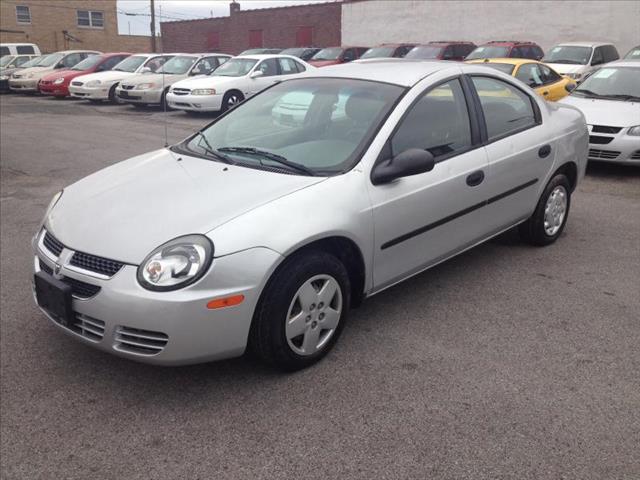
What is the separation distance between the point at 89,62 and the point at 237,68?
727 cm

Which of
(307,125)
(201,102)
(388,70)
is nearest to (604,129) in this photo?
(388,70)

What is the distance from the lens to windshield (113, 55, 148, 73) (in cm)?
1906

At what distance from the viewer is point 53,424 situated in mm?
2930

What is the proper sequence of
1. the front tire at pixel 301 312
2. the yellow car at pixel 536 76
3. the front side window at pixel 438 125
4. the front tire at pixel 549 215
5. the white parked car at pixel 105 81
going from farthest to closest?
1. the white parked car at pixel 105 81
2. the yellow car at pixel 536 76
3. the front tire at pixel 549 215
4. the front side window at pixel 438 125
5. the front tire at pixel 301 312

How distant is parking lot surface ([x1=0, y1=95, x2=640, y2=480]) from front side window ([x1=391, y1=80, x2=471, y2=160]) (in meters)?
1.05

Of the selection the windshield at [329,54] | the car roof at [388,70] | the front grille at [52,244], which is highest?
the car roof at [388,70]

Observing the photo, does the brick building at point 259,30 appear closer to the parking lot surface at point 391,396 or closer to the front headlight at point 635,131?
the front headlight at point 635,131

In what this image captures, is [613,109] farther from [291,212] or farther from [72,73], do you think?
[72,73]

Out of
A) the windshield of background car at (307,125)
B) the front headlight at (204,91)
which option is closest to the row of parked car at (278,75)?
the front headlight at (204,91)

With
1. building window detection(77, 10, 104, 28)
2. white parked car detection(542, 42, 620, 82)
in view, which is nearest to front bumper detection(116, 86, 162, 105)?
white parked car detection(542, 42, 620, 82)

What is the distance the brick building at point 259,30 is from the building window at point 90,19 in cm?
468

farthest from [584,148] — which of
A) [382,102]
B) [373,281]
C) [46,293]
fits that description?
[46,293]

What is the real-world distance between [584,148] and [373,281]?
2958 mm

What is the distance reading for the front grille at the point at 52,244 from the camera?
10.6 ft
